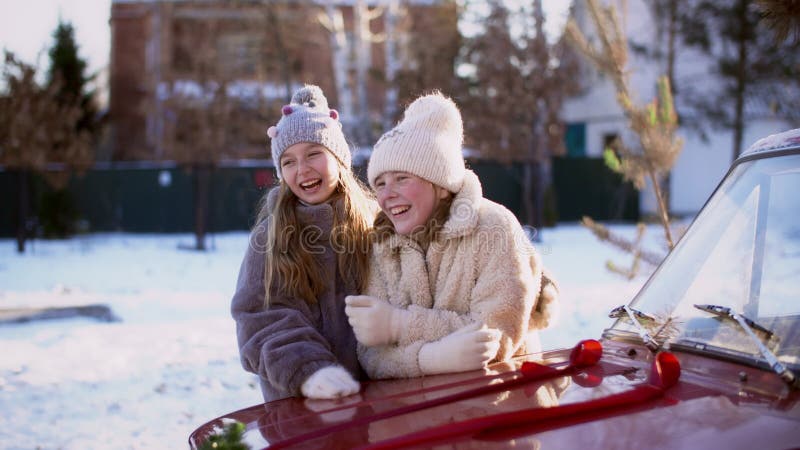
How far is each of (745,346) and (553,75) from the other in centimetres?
Result: 1590

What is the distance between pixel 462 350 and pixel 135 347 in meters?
5.88

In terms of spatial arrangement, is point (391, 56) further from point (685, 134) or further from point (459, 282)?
point (459, 282)

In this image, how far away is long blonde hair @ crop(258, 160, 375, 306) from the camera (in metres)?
2.80

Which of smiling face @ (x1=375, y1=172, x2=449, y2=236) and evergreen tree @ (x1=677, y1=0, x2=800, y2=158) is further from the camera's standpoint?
evergreen tree @ (x1=677, y1=0, x2=800, y2=158)

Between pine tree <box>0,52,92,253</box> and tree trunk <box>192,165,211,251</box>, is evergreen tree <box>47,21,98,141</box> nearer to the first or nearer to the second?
pine tree <box>0,52,92,253</box>

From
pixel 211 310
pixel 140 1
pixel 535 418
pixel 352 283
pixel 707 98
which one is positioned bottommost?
pixel 211 310

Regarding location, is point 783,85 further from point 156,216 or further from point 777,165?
point 777,165

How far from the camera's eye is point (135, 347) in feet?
25.1

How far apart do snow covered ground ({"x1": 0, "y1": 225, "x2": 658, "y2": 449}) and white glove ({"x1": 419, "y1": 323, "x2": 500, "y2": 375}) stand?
1555mm

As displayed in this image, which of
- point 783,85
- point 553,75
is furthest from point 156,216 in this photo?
point 783,85

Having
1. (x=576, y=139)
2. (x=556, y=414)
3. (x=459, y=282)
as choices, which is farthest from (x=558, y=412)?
(x=576, y=139)

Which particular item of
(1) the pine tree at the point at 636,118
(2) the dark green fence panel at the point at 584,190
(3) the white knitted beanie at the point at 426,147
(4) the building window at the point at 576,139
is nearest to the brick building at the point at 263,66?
(2) the dark green fence panel at the point at 584,190

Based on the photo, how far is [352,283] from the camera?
9.58ft

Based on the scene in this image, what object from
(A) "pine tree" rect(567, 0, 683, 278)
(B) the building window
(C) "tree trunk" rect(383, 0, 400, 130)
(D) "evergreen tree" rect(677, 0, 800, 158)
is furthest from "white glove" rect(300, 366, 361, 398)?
(B) the building window
